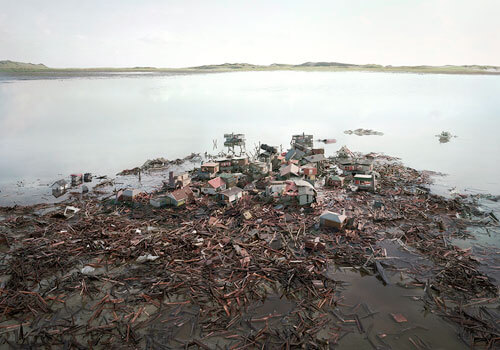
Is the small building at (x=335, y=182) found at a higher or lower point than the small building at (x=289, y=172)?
lower

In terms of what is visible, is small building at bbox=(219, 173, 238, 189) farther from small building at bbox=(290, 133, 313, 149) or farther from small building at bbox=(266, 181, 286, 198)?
small building at bbox=(290, 133, 313, 149)

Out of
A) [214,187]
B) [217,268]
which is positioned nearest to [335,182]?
[214,187]

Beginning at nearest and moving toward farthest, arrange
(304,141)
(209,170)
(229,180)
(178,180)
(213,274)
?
1. (213,274)
2. (229,180)
3. (178,180)
4. (209,170)
5. (304,141)

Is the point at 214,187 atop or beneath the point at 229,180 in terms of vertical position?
beneath

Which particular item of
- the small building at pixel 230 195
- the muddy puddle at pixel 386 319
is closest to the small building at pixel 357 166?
the small building at pixel 230 195

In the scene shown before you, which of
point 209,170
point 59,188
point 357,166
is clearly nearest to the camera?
point 59,188

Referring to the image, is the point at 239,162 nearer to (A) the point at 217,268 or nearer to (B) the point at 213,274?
(A) the point at 217,268

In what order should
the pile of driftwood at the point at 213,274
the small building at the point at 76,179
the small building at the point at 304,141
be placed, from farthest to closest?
the small building at the point at 304,141 < the small building at the point at 76,179 < the pile of driftwood at the point at 213,274

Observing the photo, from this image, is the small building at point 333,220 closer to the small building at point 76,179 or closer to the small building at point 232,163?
the small building at point 232,163
